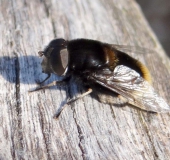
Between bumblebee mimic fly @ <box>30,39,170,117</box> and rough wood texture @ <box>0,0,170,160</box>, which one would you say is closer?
rough wood texture @ <box>0,0,170,160</box>

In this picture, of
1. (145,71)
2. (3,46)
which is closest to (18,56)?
(3,46)

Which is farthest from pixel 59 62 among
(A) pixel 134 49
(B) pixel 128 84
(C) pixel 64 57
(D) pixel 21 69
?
(A) pixel 134 49

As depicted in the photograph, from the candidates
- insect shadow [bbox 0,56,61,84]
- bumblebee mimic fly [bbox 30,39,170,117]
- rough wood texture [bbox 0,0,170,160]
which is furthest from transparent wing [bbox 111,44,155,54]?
insect shadow [bbox 0,56,61,84]

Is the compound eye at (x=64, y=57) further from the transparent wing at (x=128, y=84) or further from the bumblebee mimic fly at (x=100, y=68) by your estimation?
the transparent wing at (x=128, y=84)

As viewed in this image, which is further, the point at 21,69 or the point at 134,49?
the point at 134,49

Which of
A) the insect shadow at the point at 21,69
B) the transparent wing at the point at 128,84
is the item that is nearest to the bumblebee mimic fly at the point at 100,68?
the transparent wing at the point at 128,84

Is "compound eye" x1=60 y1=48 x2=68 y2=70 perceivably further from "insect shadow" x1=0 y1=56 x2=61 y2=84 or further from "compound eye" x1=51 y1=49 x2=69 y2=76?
"insect shadow" x1=0 y1=56 x2=61 y2=84

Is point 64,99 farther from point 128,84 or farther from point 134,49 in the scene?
point 134,49
